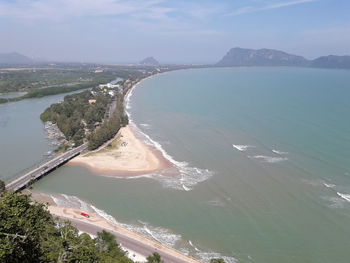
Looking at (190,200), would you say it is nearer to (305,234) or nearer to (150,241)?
(150,241)

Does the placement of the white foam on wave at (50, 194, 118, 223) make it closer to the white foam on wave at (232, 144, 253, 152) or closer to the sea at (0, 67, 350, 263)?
the sea at (0, 67, 350, 263)

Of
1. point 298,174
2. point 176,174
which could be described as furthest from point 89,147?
point 298,174

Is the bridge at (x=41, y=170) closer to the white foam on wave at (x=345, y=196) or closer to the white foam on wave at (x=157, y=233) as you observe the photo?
the white foam on wave at (x=157, y=233)

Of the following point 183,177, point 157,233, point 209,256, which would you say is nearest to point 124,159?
point 183,177

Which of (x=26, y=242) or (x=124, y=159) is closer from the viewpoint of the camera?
(x=26, y=242)

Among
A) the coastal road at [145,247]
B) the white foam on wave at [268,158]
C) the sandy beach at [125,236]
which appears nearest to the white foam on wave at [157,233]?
the sandy beach at [125,236]

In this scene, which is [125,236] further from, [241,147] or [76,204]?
[241,147]
